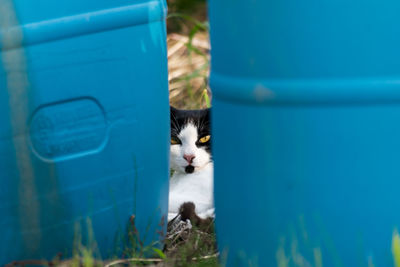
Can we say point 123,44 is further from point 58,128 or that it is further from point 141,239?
point 141,239

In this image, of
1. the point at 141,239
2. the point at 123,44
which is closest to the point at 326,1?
the point at 123,44

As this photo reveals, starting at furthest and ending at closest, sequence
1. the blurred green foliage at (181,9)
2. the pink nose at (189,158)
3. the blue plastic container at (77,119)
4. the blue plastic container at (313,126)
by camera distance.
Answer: the blurred green foliage at (181,9) < the pink nose at (189,158) < the blue plastic container at (77,119) < the blue plastic container at (313,126)

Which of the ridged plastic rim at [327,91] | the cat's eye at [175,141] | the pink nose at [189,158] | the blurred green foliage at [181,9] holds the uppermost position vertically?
the blurred green foliage at [181,9]

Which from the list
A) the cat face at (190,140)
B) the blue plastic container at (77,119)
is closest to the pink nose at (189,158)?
the cat face at (190,140)

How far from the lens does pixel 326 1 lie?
1.19 metres

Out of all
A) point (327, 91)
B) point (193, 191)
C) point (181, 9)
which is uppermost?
point (181, 9)

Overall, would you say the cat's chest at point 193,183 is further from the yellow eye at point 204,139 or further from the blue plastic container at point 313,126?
the blue plastic container at point 313,126

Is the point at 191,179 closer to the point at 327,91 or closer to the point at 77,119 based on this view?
the point at 77,119

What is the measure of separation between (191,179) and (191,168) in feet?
0.13

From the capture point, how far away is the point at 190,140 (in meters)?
2.06

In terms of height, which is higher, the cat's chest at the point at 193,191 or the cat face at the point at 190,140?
the cat face at the point at 190,140

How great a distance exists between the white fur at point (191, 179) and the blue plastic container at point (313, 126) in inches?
23.6

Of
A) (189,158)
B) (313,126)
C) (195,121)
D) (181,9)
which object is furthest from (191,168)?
(181,9)

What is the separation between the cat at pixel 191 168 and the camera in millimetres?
1906
